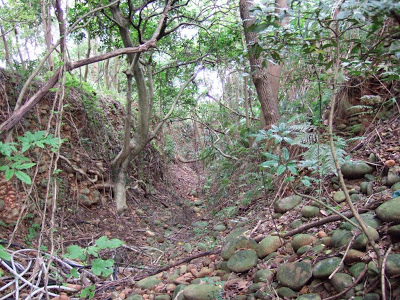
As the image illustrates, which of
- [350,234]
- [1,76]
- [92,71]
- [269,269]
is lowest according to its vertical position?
[269,269]

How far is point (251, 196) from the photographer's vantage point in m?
4.32

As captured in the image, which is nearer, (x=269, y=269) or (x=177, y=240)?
(x=269, y=269)

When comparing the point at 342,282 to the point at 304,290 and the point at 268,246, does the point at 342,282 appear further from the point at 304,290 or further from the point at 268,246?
the point at 268,246

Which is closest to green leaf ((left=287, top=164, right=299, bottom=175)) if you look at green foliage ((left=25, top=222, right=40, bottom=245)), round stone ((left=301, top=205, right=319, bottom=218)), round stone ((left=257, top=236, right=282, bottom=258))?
round stone ((left=257, top=236, right=282, bottom=258))

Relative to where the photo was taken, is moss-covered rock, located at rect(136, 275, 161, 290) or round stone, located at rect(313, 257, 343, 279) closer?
round stone, located at rect(313, 257, 343, 279)

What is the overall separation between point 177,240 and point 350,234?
3.13 meters

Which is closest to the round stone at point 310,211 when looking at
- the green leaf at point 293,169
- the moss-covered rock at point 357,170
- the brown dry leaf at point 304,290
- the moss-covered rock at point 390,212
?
the moss-covered rock at point 357,170

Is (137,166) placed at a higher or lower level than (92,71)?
lower

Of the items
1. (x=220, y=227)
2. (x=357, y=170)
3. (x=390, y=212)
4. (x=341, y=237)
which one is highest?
(x=357, y=170)

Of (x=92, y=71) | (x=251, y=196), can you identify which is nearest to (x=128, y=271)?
(x=251, y=196)

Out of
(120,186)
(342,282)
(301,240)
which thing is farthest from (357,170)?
(120,186)

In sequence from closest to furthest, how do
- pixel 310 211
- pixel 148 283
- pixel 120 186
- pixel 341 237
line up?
pixel 341 237 → pixel 310 211 → pixel 148 283 → pixel 120 186

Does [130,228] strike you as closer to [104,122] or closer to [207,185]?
[104,122]

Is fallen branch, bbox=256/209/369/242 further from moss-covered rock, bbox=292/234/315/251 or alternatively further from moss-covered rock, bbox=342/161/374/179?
moss-covered rock, bbox=342/161/374/179
